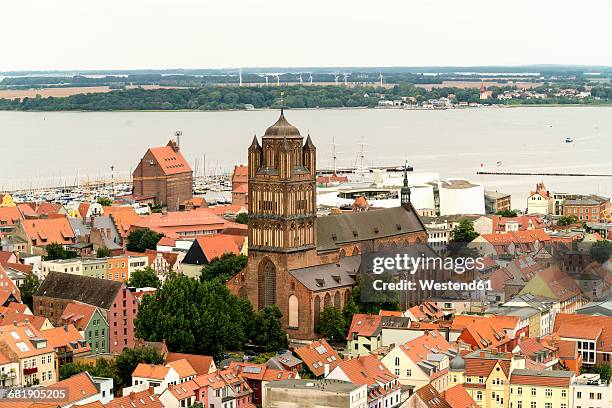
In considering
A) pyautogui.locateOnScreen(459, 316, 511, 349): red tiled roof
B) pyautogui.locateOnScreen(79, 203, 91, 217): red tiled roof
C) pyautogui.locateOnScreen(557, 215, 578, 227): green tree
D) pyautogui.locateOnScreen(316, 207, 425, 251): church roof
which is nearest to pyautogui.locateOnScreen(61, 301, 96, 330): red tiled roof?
pyautogui.locateOnScreen(316, 207, 425, 251): church roof

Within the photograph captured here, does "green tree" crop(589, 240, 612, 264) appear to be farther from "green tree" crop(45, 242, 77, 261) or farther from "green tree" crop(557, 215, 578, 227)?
"green tree" crop(45, 242, 77, 261)

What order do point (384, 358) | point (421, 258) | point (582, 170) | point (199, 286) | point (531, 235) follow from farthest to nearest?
point (582, 170)
point (531, 235)
point (421, 258)
point (199, 286)
point (384, 358)

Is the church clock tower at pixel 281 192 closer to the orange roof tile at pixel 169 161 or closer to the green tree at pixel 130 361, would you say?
the green tree at pixel 130 361

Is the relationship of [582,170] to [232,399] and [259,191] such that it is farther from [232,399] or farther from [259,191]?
[232,399]

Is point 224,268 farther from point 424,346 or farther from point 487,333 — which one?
point 424,346

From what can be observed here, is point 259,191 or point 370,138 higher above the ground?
point 259,191

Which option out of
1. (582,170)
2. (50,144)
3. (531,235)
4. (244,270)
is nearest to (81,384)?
(244,270)

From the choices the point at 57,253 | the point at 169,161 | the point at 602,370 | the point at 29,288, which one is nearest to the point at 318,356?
the point at 602,370
